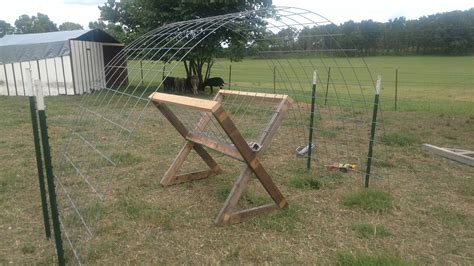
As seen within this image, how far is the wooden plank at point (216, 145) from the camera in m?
3.52

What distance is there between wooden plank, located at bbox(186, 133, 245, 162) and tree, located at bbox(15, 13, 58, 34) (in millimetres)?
78649

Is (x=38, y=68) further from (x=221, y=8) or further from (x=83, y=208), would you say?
(x=83, y=208)

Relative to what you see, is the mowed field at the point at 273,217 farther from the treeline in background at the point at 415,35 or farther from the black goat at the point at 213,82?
the black goat at the point at 213,82

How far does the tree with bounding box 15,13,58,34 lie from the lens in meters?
71.9

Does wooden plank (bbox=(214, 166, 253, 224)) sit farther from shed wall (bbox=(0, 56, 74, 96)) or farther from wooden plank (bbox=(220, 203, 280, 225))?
shed wall (bbox=(0, 56, 74, 96))

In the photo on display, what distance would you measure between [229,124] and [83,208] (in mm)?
1841

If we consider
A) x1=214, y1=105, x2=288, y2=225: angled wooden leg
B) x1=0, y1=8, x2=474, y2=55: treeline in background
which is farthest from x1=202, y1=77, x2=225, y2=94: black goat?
x1=214, y1=105, x2=288, y2=225: angled wooden leg

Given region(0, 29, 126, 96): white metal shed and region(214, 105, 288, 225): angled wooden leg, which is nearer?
region(214, 105, 288, 225): angled wooden leg

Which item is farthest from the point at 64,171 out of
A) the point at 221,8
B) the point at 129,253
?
the point at 221,8

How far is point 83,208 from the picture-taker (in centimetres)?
372

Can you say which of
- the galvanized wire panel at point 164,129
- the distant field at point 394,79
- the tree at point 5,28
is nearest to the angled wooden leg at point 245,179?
the galvanized wire panel at point 164,129

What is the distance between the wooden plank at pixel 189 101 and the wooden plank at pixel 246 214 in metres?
1.08

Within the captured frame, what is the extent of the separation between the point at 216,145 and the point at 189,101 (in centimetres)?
61

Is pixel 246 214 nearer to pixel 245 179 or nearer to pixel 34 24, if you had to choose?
pixel 245 179
